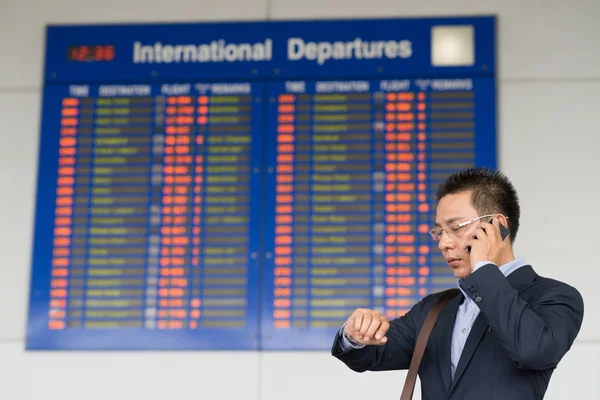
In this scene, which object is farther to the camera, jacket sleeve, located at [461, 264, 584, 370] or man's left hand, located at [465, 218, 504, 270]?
man's left hand, located at [465, 218, 504, 270]

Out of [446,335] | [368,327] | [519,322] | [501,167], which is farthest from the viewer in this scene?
[501,167]

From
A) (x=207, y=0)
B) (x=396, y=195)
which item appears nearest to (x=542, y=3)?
(x=396, y=195)

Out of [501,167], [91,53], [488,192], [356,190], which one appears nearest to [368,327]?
[488,192]

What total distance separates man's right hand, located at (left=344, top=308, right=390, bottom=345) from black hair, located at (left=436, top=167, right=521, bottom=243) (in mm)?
325

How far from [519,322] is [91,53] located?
2.31 m

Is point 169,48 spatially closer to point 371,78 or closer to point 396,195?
point 371,78

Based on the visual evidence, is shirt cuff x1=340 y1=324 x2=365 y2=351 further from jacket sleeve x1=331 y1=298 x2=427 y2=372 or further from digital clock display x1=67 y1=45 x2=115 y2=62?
digital clock display x1=67 y1=45 x2=115 y2=62

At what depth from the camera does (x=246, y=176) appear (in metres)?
3.18

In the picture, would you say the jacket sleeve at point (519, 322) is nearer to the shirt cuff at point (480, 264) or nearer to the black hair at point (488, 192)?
the shirt cuff at point (480, 264)

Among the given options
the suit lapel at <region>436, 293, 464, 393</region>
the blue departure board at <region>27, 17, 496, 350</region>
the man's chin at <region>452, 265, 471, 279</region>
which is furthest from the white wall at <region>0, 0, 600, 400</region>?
the man's chin at <region>452, 265, 471, 279</region>

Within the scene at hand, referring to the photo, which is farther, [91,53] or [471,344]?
[91,53]

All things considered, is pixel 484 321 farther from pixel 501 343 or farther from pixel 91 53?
pixel 91 53

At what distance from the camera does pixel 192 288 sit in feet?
10.2

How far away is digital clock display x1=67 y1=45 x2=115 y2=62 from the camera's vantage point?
3.34 m
